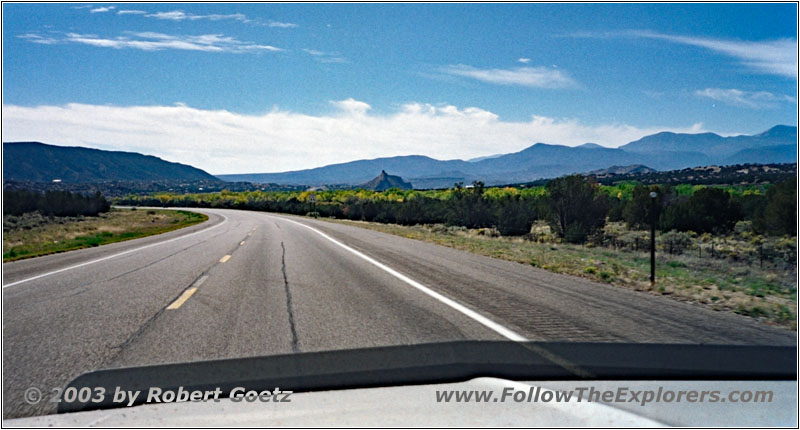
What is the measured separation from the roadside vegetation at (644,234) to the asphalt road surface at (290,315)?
6.24 ft

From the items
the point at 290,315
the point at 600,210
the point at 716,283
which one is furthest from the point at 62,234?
the point at 716,283

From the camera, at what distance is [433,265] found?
14.6 meters

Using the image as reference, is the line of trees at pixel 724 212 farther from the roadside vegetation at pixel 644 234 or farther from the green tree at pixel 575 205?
the green tree at pixel 575 205

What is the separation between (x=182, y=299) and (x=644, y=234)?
108ft

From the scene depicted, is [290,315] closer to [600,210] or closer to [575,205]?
[575,205]

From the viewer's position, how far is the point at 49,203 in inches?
3105

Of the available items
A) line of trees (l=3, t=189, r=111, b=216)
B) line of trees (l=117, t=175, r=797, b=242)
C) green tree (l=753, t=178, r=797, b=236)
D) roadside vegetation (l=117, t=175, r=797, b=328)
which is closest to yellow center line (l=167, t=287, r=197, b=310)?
roadside vegetation (l=117, t=175, r=797, b=328)

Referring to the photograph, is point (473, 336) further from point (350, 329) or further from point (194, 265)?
point (194, 265)

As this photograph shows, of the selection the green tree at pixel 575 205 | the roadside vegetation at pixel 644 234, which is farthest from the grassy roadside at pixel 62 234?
the green tree at pixel 575 205

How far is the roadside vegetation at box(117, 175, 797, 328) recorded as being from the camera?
12.0 meters

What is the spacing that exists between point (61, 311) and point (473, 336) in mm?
5888

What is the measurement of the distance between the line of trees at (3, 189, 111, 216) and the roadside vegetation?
3549 centimetres

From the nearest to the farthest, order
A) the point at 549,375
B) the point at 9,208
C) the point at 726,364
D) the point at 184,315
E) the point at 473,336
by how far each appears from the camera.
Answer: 1. the point at 549,375
2. the point at 726,364
3. the point at 473,336
4. the point at 184,315
5. the point at 9,208

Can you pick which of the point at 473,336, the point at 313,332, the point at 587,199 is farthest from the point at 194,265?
the point at 587,199
